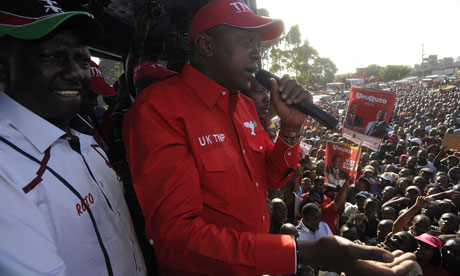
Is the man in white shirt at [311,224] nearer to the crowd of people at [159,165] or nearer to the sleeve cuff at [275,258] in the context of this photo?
the crowd of people at [159,165]

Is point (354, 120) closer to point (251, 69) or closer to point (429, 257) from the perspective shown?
point (429, 257)

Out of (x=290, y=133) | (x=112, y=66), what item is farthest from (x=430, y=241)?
(x=112, y=66)

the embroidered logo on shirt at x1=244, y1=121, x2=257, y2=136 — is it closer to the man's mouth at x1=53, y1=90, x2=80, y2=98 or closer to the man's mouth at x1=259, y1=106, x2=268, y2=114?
the man's mouth at x1=53, y1=90, x2=80, y2=98

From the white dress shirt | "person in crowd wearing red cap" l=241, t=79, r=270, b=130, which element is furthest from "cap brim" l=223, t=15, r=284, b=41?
"person in crowd wearing red cap" l=241, t=79, r=270, b=130

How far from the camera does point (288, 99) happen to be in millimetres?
1569

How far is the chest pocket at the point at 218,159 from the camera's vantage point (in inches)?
53.1

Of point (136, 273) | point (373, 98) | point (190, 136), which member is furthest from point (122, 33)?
point (373, 98)

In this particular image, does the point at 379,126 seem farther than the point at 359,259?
Yes

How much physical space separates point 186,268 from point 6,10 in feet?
4.39

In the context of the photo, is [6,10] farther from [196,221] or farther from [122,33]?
[122,33]

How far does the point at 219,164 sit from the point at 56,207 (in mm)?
706

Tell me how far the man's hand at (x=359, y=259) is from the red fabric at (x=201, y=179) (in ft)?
0.44

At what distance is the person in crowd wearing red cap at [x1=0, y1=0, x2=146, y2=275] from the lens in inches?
36.5

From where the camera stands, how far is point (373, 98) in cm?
590
